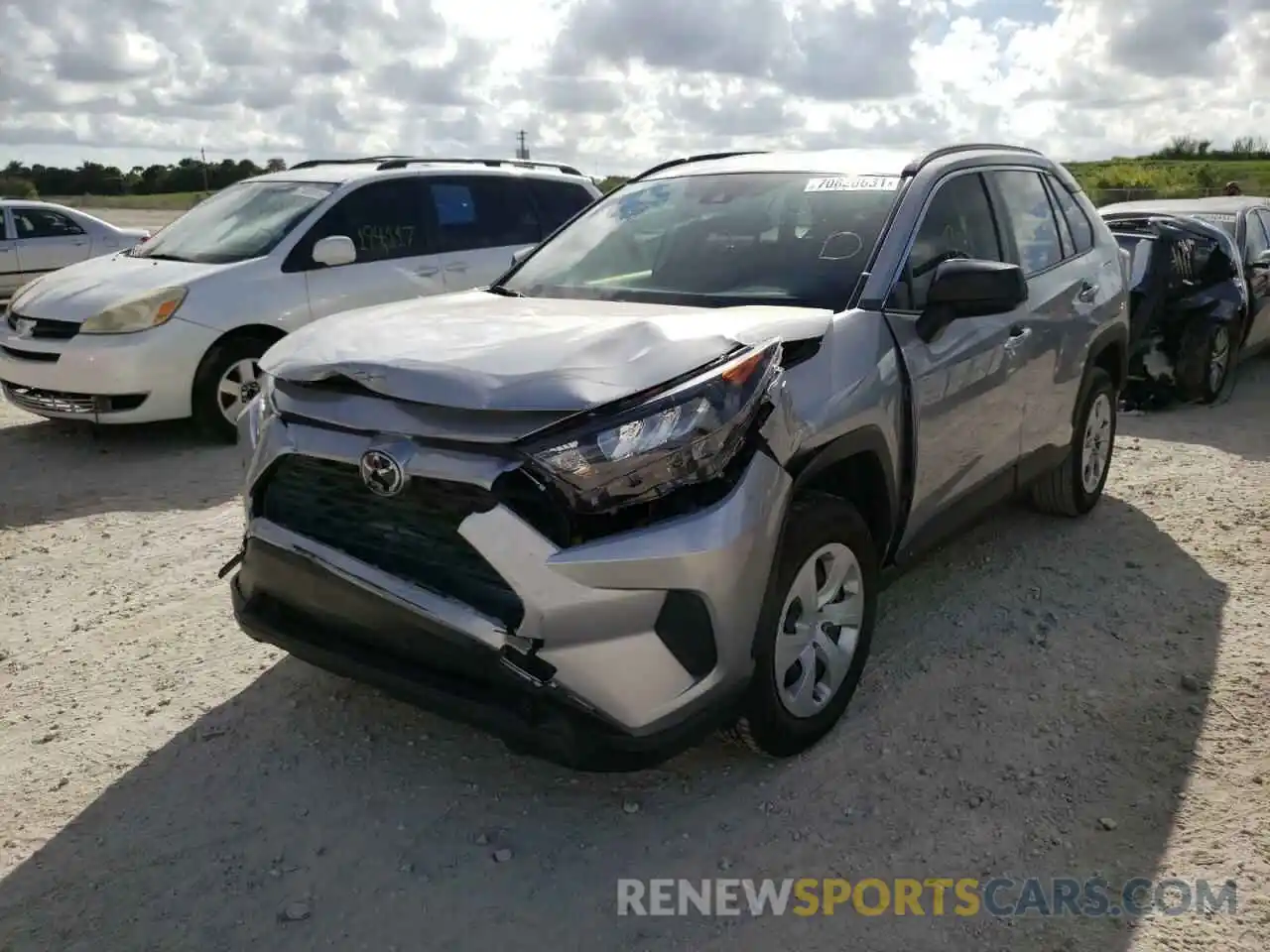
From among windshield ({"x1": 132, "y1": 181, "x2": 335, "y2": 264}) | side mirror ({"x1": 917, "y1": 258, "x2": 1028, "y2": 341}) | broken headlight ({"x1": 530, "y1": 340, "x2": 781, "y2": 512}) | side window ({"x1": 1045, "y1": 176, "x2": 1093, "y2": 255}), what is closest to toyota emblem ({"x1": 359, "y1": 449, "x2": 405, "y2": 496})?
broken headlight ({"x1": 530, "y1": 340, "x2": 781, "y2": 512})

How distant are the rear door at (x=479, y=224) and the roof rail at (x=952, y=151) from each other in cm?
409

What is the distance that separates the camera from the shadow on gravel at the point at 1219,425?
23.7 feet

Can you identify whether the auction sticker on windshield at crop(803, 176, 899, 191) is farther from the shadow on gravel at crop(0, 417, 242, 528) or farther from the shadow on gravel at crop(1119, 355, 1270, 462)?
the shadow on gravel at crop(1119, 355, 1270, 462)

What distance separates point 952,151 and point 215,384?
479 cm

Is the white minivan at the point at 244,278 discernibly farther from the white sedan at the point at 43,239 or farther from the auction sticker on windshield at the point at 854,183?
the white sedan at the point at 43,239

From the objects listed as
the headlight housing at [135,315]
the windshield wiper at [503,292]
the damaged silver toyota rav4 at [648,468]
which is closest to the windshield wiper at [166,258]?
the headlight housing at [135,315]

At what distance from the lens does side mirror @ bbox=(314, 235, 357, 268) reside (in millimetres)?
7137

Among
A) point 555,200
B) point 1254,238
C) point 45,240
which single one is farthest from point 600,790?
point 45,240

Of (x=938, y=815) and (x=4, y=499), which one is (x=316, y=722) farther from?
(x=4, y=499)

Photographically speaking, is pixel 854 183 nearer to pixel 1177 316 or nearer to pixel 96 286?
pixel 96 286

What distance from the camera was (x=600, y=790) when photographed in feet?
10.5

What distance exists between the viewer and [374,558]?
2.87 meters

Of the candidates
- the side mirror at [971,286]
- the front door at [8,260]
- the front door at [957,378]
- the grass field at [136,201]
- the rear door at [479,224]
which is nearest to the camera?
the side mirror at [971,286]

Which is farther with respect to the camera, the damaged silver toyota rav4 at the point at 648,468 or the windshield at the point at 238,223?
the windshield at the point at 238,223
